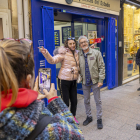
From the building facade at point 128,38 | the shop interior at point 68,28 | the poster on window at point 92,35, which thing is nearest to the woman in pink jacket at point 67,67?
the shop interior at point 68,28

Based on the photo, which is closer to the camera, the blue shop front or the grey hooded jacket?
the grey hooded jacket

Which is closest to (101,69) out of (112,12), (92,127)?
(92,127)

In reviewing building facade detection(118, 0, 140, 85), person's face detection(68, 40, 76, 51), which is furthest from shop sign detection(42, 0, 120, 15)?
person's face detection(68, 40, 76, 51)

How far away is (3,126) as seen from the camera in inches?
31.8

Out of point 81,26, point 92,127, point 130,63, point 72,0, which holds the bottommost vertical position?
point 92,127

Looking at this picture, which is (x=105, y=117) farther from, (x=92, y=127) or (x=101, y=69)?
(x=101, y=69)

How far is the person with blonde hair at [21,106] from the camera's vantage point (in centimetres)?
82

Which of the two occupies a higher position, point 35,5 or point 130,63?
point 35,5

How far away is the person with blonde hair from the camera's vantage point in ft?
2.70

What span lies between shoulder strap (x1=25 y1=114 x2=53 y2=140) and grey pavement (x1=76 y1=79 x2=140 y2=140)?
263cm

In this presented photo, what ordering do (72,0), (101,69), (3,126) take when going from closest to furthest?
(3,126) → (101,69) → (72,0)

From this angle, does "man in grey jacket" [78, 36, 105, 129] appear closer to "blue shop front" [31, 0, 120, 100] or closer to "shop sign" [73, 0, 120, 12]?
"blue shop front" [31, 0, 120, 100]

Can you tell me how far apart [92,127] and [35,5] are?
3.11 metres

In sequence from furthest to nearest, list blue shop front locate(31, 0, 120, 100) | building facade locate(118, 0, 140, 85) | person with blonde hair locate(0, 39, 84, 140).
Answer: building facade locate(118, 0, 140, 85) < blue shop front locate(31, 0, 120, 100) < person with blonde hair locate(0, 39, 84, 140)
